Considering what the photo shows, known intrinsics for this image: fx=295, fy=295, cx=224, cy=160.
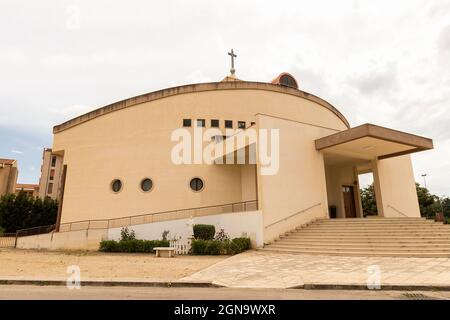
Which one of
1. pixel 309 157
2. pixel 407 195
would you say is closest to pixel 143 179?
pixel 309 157

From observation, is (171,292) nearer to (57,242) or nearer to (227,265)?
(227,265)

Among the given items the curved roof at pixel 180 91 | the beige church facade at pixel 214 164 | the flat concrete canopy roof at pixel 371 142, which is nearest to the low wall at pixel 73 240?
the beige church facade at pixel 214 164

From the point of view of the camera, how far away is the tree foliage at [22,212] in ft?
82.1

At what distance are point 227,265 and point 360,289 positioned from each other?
451 centimetres

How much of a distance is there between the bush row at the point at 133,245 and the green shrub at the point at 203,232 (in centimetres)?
157

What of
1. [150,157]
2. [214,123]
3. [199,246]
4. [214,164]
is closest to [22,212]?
[150,157]

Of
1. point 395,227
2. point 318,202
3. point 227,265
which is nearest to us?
point 227,265

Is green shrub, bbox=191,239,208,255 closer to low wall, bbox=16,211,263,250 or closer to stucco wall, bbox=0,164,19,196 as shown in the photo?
low wall, bbox=16,211,263,250

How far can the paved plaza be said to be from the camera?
22.5 ft

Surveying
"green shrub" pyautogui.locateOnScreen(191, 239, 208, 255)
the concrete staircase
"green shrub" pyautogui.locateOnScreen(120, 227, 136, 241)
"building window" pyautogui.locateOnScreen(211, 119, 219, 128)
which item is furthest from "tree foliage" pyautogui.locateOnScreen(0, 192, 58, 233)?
the concrete staircase

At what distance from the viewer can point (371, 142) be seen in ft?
52.1

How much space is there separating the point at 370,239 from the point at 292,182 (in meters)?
4.70

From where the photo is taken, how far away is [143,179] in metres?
19.2

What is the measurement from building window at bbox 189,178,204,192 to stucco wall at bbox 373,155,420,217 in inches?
434
